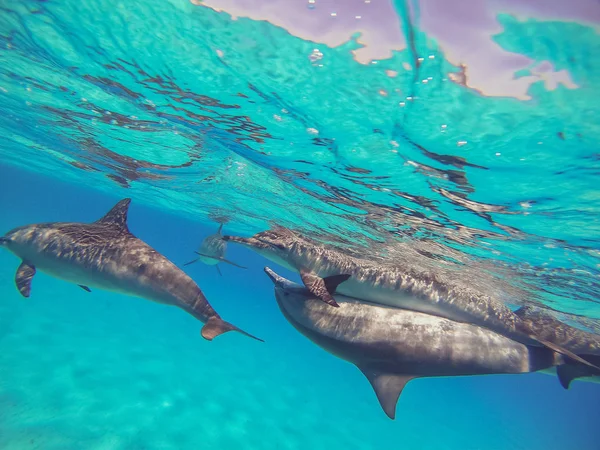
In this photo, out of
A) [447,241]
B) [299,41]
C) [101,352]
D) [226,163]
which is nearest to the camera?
[299,41]

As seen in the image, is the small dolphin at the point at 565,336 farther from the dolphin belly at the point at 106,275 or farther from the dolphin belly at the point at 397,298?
the dolphin belly at the point at 106,275

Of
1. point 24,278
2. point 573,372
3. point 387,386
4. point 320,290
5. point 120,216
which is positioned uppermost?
point 573,372

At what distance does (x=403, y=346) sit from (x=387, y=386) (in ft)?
2.55

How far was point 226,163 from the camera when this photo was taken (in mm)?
14406

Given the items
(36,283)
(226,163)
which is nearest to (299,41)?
(226,163)

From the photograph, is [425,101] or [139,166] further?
→ [139,166]

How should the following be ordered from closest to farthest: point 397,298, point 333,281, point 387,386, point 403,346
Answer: point 387,386
point 403,346
point 333,281
point 397,298

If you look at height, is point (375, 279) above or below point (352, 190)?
below

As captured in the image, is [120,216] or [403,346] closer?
[403,346]

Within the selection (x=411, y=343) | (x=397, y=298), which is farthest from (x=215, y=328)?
(x=397, y=298)

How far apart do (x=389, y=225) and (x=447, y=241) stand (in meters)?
2.43

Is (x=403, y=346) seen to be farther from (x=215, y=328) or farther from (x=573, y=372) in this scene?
(x=215, y=328)

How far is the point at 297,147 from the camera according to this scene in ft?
34.8

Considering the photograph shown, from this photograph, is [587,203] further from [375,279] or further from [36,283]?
[36,283]
